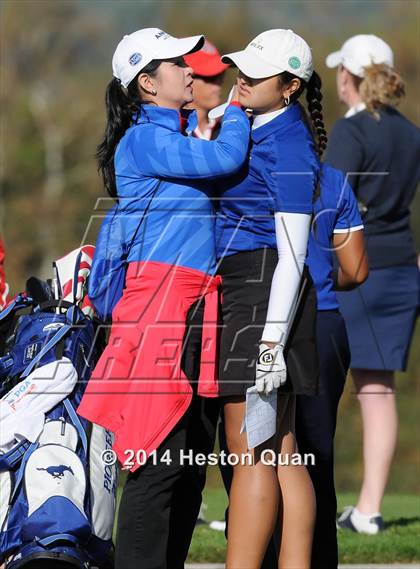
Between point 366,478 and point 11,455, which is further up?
point 11,455

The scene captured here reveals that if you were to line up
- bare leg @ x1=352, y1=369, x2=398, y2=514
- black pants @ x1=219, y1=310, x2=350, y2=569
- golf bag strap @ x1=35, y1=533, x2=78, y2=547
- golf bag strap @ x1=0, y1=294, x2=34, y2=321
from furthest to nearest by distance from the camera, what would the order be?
1. bare leg @ x1=352, y1=369, x2=398, y2=514
2. golf bag strap @ x1=0, y1=294, x2=34, y2=321
3. black pants @ x1=219, y1=310, x2=350, y2=569
4. golf bag strap @ x1=35, y1=533, x2=78, y2=547

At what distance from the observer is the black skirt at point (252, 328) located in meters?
4.10

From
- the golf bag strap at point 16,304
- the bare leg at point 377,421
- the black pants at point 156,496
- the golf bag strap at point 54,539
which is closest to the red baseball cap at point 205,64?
the bare leg at point 377,421

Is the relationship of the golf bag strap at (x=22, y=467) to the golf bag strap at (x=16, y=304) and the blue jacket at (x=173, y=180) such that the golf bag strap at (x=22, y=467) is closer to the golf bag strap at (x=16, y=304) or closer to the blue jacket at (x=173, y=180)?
the golf bag strap at (x=16, y=304)

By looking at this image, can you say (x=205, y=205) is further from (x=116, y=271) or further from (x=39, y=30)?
(x=39, y=30)

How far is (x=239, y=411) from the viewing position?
13.6 ft

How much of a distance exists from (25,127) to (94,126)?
2.48 m

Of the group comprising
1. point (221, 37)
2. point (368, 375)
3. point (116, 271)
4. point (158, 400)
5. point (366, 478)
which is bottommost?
point (366, 478)

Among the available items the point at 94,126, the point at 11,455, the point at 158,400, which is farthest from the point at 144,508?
the point at 94,126

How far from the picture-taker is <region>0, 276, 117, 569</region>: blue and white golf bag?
425 cm

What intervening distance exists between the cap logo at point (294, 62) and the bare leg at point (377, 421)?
2.48 metres

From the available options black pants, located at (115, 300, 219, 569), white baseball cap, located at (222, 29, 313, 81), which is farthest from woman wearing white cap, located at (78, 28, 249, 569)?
white baseball cap, located at (222, 29, 313, 81)

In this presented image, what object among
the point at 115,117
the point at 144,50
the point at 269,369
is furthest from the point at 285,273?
the point at 144,50

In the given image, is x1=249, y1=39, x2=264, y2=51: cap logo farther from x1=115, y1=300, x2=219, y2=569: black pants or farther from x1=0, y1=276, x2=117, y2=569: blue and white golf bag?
x1=0, y1=276, x2=117, y2=569: blue and white golf bag
